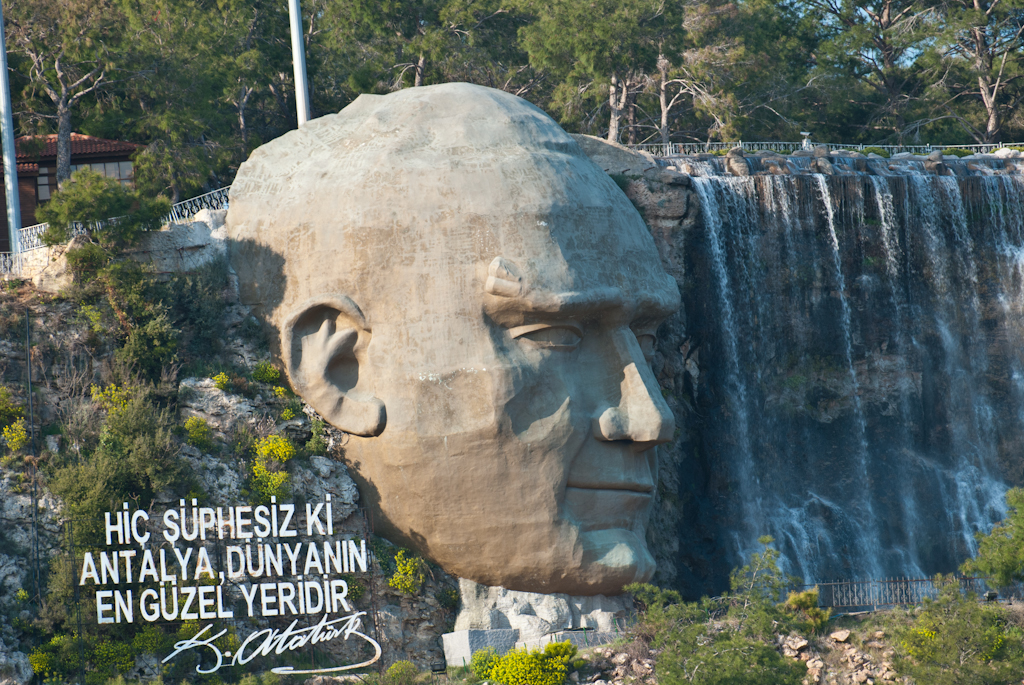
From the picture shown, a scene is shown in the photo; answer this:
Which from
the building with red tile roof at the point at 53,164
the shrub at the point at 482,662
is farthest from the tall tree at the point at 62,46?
the shrub at the point at 482,662

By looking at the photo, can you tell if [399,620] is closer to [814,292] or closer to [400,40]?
[814,292]

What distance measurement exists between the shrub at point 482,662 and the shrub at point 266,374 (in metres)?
6.34

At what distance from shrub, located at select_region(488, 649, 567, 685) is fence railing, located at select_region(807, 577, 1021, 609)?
7.93 meters

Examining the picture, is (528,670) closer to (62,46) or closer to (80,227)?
(80,227)

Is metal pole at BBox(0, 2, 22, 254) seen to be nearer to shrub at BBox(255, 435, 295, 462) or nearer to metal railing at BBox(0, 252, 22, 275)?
metal railing at BBox(0, 252, 22, 275)

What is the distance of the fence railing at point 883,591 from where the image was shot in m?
28.3

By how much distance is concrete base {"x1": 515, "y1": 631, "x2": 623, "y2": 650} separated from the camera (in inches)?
920

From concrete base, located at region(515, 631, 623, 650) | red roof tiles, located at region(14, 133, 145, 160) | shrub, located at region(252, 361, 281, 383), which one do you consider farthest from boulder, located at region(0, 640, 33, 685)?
red roof tiles, located at region(14, 133, 145, 160)

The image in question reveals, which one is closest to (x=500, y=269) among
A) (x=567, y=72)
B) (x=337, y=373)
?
(x=337, y=373)

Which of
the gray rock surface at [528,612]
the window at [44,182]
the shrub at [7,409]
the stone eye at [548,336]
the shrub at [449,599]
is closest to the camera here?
the shrub at [7,409]

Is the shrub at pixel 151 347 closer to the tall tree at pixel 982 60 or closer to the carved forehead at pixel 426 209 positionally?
the carved forehead at pixel 426 209

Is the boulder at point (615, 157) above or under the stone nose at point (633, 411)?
above

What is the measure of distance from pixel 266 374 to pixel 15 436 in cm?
454

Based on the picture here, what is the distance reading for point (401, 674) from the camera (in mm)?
22297
